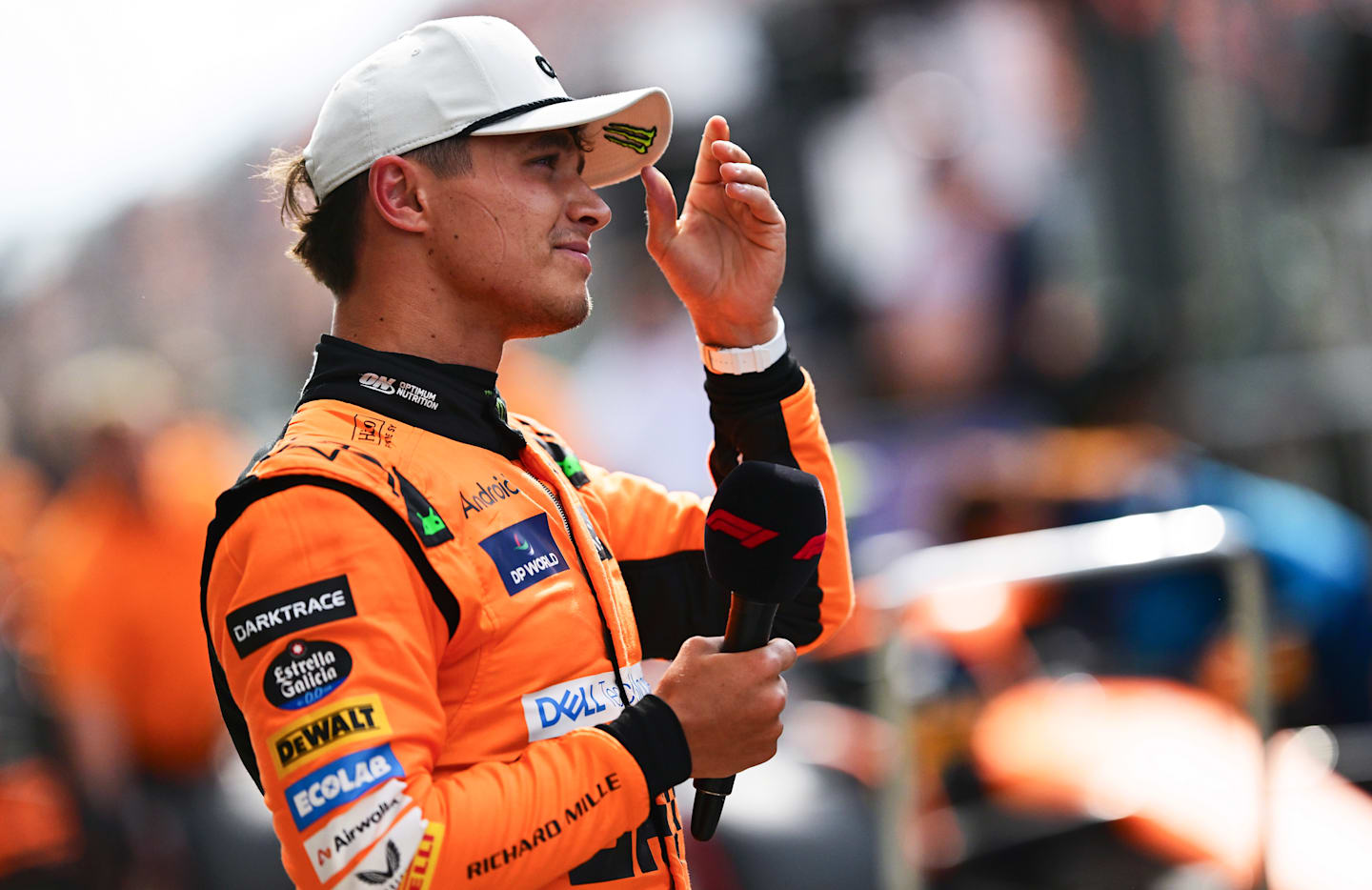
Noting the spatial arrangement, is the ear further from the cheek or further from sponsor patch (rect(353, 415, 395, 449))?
sponsor patch (rect(353, 415, 395, 449))

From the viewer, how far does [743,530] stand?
1.67 metres

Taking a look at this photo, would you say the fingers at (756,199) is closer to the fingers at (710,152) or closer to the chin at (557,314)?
the fingers at (710,152)

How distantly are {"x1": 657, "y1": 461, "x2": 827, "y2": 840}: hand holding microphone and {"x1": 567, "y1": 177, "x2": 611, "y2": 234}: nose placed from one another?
0.53 m

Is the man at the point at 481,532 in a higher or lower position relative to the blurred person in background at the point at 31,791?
higher

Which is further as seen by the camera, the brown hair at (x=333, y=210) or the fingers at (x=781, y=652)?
the brown hair at (x=333, y=210)

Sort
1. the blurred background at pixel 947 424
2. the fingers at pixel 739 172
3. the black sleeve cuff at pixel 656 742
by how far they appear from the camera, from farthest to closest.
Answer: the blurred background at pixel 947 424 → the fingers at pixel 739 172 → the black sleeve cuff at pixel 656 742

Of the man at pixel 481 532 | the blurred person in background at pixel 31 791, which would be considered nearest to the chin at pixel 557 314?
the man at pixel 481 532

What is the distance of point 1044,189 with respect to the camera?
7910mm

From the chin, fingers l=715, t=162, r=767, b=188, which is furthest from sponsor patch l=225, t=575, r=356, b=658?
fingers l=715, t=162, r=767, b=188

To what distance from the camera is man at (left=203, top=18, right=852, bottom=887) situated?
154 cm

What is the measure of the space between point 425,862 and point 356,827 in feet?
0.28

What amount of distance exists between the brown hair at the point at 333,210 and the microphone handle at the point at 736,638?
0.74m

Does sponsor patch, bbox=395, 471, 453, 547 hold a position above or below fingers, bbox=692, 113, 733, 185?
below

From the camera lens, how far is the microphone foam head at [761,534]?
5.47 ft
